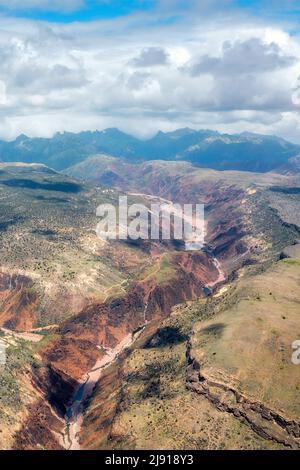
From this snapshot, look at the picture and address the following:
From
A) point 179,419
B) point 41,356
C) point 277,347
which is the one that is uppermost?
point 277,347

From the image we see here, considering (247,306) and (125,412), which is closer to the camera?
(125,412)

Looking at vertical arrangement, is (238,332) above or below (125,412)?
above

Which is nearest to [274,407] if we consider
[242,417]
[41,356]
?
[242,417]

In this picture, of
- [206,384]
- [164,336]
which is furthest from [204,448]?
[164,336]

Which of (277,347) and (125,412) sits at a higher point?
(277,347)

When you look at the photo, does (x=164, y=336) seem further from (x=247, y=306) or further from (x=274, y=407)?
(x=274, y=407)

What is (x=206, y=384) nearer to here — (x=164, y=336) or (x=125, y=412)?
(x=125, y=412)

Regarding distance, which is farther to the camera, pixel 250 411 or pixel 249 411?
pixel 249 411
